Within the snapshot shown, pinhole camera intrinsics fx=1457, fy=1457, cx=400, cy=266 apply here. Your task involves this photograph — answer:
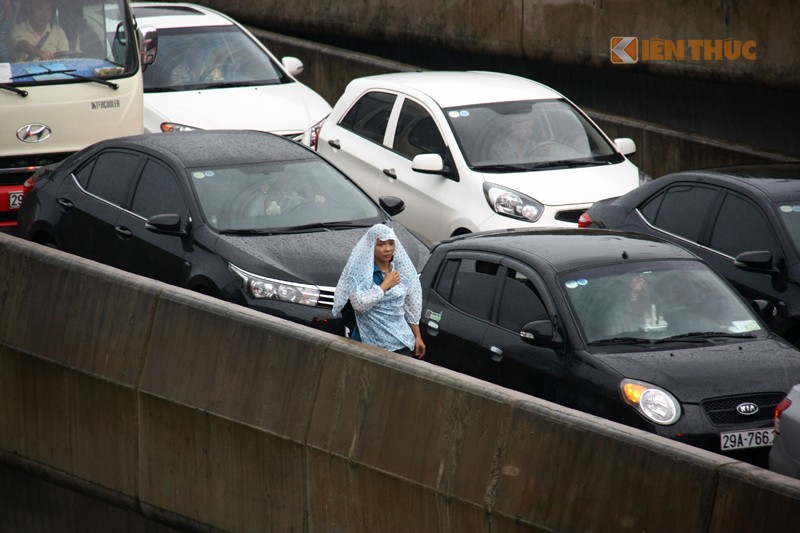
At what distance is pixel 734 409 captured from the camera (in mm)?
8180

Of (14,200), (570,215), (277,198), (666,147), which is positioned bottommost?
(666,147)

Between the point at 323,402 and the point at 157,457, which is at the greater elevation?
the point at 323,402

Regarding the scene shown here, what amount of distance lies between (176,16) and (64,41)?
14.7 ft

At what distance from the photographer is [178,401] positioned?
26.5 feet

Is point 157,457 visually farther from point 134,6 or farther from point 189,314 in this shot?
point 134,6

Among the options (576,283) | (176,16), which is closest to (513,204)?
(576,283)

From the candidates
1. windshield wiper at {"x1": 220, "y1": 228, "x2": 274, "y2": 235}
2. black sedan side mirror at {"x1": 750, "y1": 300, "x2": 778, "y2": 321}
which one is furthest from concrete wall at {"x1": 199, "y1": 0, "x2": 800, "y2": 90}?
windshield wiper at {"x1": 220, "y1": 228, "x2": 274, "y2": 235}

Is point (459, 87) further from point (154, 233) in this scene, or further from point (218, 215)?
point (154, 233)

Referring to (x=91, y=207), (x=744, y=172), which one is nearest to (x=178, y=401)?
(x=91, y=207)

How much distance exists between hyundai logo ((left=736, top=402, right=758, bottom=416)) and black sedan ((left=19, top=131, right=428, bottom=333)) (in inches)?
Answer: 127

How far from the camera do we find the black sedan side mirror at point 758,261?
1020cm

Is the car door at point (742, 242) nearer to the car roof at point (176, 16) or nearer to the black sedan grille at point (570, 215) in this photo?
the black sedan grille at point (570, 215)

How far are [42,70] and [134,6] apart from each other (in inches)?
201

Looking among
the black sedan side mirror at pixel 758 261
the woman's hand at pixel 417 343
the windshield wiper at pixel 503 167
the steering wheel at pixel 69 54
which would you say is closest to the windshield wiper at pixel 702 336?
the black sedan side mirror at pixel 758 261
